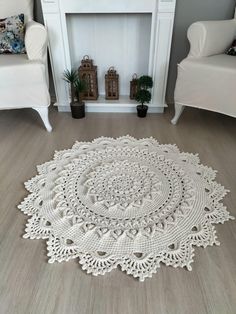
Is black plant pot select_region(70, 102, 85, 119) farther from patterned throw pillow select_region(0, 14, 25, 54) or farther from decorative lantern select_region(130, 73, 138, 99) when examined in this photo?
patterned throw pillow select_region(0, 14, 25, 54)

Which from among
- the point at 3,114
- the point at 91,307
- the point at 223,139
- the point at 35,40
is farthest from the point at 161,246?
the point at 3,114

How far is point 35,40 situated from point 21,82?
0.29m

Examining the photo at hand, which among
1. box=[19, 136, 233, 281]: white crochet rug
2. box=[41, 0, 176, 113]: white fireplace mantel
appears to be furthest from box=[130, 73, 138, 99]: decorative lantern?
box=[19, 136, 233, 281]: white crochet rug

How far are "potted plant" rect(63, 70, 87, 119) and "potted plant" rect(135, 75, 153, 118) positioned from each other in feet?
1.45

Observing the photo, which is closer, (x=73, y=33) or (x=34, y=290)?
(x=34, y=290)

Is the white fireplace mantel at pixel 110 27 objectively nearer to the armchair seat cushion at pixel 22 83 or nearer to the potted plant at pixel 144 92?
the potted plant at pixel 144 92

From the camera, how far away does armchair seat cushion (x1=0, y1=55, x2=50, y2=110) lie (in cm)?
162

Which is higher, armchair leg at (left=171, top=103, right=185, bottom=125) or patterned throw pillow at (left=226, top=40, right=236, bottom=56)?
patterned throw pillow at (left=226, top=40, right=236, bottom=56)

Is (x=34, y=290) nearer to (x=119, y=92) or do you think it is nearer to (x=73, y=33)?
(x=119, y=92)

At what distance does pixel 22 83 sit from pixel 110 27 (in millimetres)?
913

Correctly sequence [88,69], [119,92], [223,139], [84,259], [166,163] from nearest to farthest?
[84,259] < [166,163] < [223,139] < [88,69] < [119,92]

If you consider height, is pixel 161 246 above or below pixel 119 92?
below

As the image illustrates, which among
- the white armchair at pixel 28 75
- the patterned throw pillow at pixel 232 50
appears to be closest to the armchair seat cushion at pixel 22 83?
the white armchair at pixel 28 75

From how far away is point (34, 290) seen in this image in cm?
92
